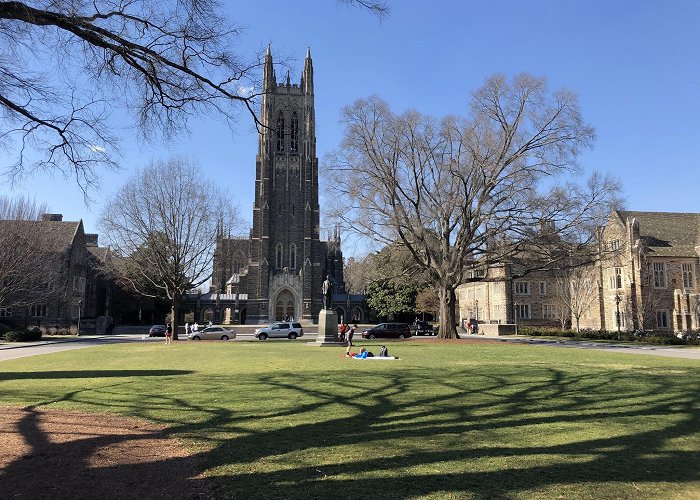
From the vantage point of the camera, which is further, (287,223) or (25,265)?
(287,223)

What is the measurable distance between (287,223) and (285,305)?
11572 millimetres

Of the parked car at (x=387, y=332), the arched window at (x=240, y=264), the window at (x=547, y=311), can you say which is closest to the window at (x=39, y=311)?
the arched window at (x=240, y=264)

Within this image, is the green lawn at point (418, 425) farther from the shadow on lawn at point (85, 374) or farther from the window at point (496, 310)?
the window at point (496, 310)

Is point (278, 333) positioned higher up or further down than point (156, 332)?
higher up

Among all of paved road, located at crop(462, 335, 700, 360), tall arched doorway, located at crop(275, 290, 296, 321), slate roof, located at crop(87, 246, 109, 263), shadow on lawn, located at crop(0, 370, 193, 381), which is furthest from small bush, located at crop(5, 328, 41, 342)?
paved road, located at crop(462, 335, 700, 360)

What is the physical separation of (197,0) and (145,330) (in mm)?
62045

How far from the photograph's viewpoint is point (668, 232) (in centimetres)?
5353

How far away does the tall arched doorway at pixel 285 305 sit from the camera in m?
70.1

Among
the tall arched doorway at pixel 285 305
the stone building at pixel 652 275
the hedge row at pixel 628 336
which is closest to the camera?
the hedge row at pixel 628 336

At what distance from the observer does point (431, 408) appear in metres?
9.07

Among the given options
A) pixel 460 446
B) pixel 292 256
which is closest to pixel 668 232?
pixel 292 256

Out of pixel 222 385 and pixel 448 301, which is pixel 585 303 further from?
pixel 222 385

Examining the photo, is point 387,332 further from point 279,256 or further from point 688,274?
point 279,256

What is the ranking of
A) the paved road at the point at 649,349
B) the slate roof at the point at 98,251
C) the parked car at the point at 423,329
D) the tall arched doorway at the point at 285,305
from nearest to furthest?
the paved road at the point at 649,349 → the parked car at the point at 423,329 → the tall arched doorway at the point at 285,305 → the slate roof at the point at 98,251
